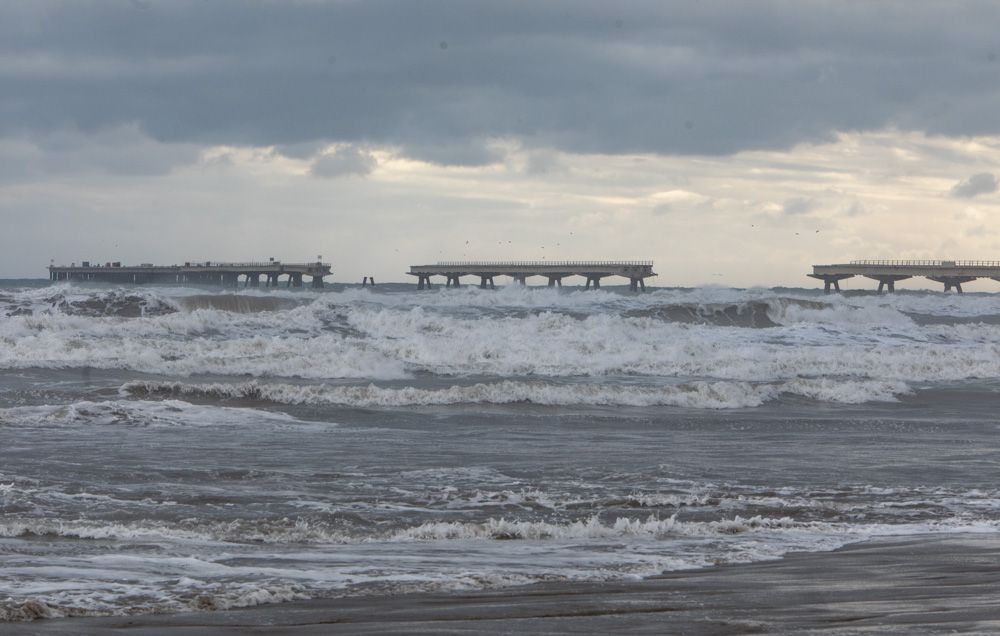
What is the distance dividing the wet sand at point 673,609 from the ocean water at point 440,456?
33cm

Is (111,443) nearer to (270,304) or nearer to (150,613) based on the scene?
(150,613)

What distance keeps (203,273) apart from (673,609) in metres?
103

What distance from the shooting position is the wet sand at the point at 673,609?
19.2 feet

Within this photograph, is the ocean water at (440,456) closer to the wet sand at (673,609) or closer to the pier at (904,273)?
the wet sand at (673,609)

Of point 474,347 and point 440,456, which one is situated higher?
point 474,347

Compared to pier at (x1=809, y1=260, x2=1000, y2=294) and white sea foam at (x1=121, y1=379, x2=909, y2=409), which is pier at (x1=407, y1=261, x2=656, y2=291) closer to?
pier at (x1=809, y1=260, x2=1000, y2=294)

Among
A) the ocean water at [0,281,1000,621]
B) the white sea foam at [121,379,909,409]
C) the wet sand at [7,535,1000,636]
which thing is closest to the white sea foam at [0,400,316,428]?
the ocean water at [0,281,1000,621]

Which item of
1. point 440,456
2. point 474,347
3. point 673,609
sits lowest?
point 440,456

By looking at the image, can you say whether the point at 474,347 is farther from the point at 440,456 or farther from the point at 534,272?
the point at 534,272

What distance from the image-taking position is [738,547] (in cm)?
891

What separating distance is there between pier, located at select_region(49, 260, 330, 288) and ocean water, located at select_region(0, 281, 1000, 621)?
6778 centimetres

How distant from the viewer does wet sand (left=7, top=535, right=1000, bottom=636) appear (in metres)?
5.86

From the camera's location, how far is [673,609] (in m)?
6.39

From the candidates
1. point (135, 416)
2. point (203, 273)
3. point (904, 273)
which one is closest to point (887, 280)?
point (904, 273)
